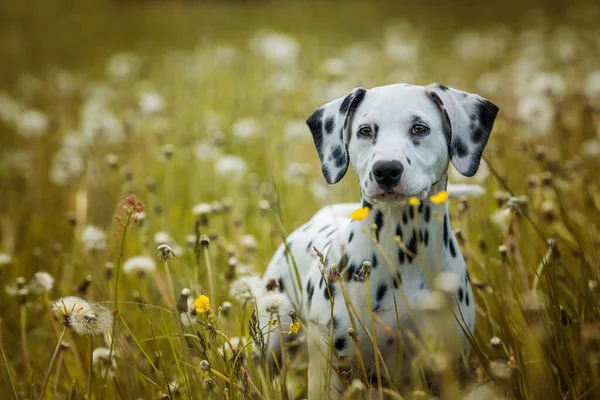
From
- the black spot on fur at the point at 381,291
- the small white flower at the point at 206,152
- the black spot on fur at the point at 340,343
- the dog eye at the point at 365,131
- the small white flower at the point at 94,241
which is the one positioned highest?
the dog eye at the point at 365,131

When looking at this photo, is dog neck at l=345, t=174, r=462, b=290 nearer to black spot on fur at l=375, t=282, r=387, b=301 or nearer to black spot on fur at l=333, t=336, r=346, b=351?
black spot on fur at l=375, t=282, r=387, b=301

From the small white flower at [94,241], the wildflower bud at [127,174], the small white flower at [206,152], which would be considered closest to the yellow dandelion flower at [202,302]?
the small white flower at [94,241]

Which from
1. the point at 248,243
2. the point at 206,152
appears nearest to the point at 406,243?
the point at 248,243

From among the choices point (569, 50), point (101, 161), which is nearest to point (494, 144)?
point (569, 50)

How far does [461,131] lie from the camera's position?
107 inches

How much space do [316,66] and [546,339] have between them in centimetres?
807

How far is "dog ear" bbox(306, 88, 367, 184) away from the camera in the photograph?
9.30 feet

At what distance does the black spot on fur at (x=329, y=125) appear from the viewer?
2951 mm

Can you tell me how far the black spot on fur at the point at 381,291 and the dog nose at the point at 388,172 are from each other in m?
0.48

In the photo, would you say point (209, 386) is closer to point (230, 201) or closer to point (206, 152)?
point (230, 201)

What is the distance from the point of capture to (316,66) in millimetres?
10008

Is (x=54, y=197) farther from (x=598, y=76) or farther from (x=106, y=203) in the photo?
(x=598, y=76)

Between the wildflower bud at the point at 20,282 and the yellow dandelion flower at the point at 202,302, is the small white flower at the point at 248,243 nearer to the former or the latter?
the wildflower bud at the point at 20,282

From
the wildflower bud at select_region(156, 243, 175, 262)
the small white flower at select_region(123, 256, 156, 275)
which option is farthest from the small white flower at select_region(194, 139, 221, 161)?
the wildflower bud at select_region(156, 243, 175, 262)
